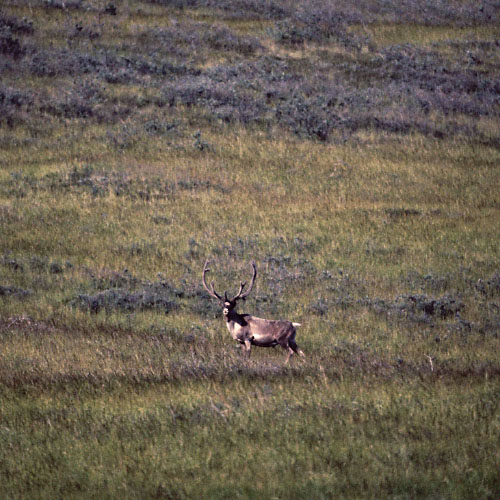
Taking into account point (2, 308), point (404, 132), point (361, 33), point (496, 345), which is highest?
point (361, 33)

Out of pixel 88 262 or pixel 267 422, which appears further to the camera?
pixel 88 262

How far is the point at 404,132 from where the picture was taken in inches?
1023

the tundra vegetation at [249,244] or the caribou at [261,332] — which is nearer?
the tundra vegetation at [249,244]

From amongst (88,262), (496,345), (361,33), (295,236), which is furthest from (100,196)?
(361,33)

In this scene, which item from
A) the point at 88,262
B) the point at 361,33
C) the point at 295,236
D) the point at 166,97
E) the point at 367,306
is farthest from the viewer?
the point at 361,33

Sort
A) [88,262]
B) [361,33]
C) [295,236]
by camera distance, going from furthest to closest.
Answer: [361,33] → [295,236] → [88,262]

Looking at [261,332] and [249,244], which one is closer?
[261,332]

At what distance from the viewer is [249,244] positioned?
17547 mm

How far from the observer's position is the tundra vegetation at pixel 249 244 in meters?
7.90

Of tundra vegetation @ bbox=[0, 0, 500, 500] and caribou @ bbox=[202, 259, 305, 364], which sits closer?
tundra vegetation @ bbox=[0, 0, 500, 500]

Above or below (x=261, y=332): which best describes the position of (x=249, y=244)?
below

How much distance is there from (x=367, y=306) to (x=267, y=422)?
593 centimetres

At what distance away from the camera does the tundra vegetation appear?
790cm

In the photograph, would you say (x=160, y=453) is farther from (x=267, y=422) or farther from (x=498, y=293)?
(x=498, y=293)
